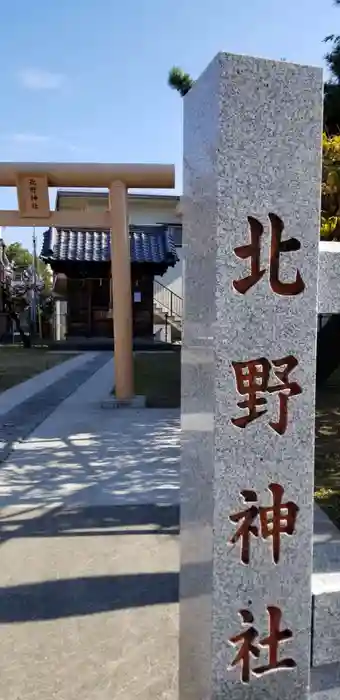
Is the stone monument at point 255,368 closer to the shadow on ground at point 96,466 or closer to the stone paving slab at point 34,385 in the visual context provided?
the shadow on ground at point 96,466

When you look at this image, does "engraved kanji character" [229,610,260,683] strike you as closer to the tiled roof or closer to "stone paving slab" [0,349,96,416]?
"stone paving slab" [0,349,96,416]

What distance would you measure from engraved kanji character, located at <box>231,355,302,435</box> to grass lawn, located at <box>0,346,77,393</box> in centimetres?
962

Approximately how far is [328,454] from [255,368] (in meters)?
4.68

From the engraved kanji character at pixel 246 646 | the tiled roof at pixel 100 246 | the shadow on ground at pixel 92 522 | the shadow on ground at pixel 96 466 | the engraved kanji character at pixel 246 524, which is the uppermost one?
the tiled roof at pixel 100 246

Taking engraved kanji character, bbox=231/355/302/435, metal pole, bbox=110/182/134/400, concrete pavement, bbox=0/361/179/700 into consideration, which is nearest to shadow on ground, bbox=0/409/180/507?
concrete pavement, bbox=0/361/179/700

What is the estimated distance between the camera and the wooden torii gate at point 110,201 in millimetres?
8219

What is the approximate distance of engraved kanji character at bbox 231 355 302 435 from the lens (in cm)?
→ 182

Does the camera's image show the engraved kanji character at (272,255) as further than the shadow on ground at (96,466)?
No

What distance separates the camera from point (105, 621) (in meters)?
2.96

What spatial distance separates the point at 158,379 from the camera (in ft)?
40.1

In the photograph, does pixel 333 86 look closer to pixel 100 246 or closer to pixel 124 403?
pixel 124 403

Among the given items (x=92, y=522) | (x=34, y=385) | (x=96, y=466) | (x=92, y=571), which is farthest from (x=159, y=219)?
(x=92, y=571)

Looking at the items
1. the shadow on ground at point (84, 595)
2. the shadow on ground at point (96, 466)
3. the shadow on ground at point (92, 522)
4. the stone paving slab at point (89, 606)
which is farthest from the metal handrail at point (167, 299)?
the shadow on ground at point (84, 595)

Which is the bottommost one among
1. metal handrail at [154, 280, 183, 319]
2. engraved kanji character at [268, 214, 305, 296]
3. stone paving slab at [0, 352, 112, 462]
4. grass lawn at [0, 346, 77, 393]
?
stone paving slab at [0, 352, 112, 462]
